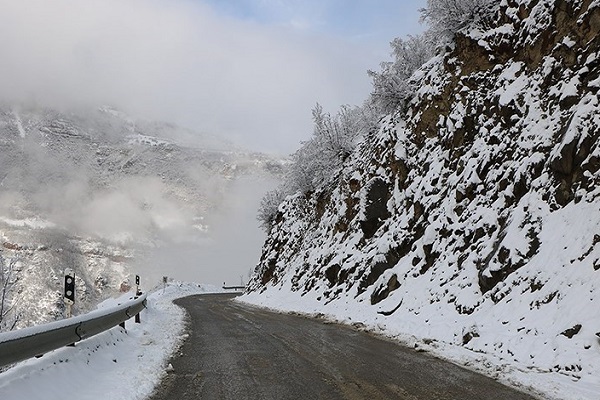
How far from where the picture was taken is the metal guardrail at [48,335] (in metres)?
5.02

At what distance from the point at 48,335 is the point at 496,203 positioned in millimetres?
11895

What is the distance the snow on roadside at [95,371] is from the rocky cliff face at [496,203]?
20.9ft

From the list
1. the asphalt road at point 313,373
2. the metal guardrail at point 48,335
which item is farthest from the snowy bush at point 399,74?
the metal guardrail at point 48,335

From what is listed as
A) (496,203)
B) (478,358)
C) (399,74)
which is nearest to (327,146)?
(399,74)

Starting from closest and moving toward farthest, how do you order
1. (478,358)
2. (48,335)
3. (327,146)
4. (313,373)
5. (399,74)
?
1. (48,335)
2. (313,373)
3. (478,358)
4. (399,74)
5. (327,146)

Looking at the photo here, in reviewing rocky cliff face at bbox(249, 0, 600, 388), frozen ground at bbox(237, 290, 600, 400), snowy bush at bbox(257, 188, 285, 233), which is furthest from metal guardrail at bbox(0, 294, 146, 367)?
snowy bush at bbox(257, 188, 285, 233)

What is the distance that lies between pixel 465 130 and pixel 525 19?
4347 mm

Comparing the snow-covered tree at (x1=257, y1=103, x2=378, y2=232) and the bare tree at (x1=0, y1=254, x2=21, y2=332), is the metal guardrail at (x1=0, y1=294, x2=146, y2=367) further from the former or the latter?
the snow-covered tree at (x1=257, y1=103, x2=378, y2=232)

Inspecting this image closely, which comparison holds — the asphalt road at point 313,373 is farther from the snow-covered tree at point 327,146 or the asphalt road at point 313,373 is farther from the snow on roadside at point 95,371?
the snow-covered tree at point 327,146

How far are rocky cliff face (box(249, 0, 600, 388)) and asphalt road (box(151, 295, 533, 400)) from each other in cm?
161

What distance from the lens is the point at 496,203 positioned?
1304 centimetres

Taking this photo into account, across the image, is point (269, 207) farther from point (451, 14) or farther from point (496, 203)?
point (496, 203)

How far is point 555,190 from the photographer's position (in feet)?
35.7

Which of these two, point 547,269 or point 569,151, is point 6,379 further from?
point 569,151
